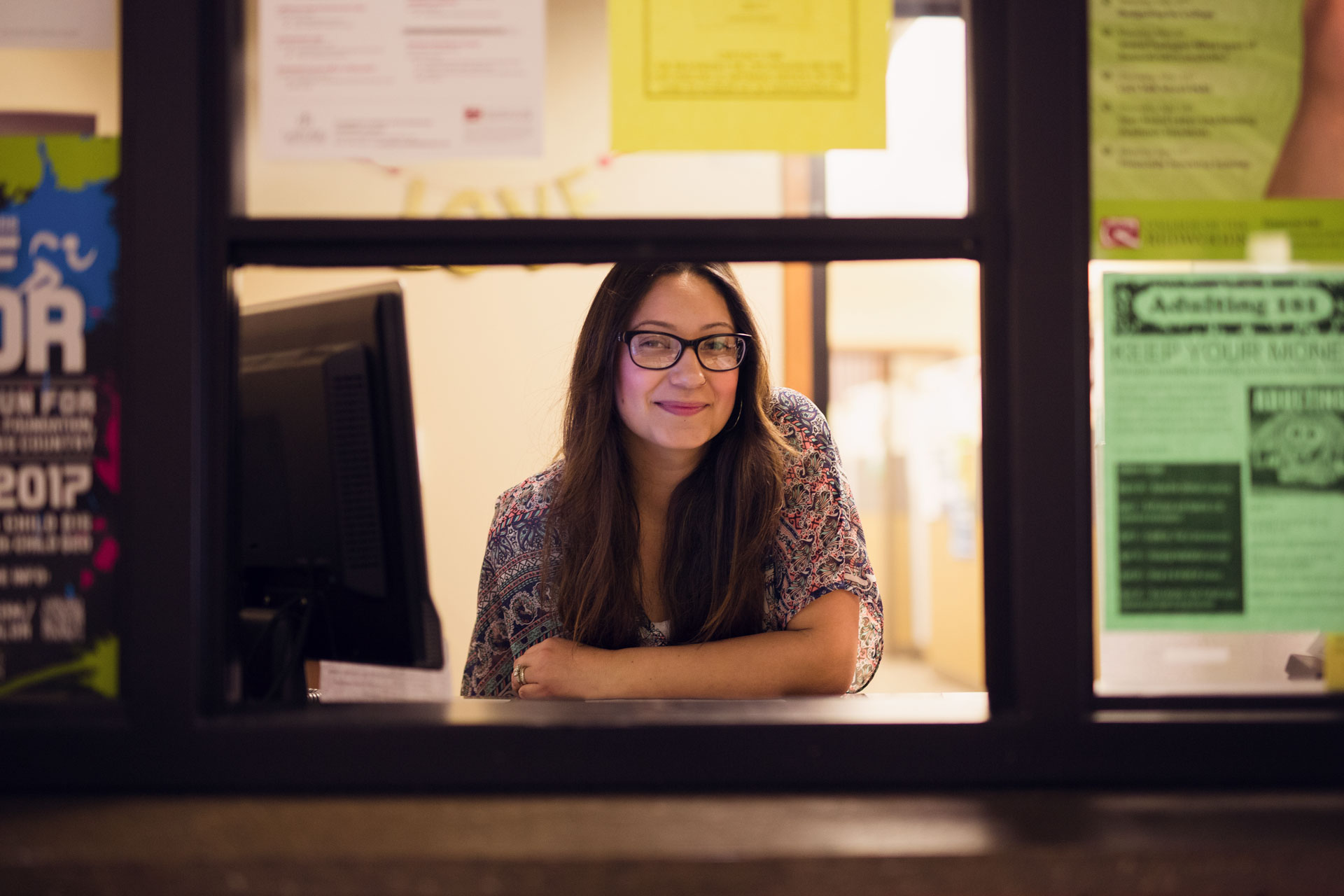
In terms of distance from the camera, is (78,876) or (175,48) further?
(175,48)

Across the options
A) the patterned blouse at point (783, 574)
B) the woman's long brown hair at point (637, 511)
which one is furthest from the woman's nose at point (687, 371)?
the patterned blouse at point (783, 574)

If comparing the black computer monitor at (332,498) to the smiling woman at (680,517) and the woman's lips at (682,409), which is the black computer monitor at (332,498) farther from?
the woman's lips at (682,409)

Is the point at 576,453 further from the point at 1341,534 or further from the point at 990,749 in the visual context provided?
the point at 1341,534

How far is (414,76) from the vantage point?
0.86m

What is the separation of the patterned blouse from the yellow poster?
785mm

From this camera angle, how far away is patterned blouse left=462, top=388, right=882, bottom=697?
4.91ft

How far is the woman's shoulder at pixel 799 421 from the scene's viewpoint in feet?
5.34

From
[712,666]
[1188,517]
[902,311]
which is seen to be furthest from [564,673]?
[902,311]

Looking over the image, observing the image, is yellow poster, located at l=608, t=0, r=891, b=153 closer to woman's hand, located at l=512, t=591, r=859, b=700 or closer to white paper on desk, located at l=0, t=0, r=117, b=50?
white paper on desk, located at l=0, t=0, r=117, b=50

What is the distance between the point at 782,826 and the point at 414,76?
30.2 inches

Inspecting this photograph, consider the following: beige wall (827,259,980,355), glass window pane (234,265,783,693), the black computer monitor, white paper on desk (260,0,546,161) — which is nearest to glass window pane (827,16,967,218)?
white paper on desk (260,0,546,161)

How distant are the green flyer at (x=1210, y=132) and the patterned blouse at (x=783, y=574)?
75cm

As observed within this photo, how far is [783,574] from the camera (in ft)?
4.99

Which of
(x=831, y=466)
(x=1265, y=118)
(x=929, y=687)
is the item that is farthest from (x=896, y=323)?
(x=1265, y=118)
